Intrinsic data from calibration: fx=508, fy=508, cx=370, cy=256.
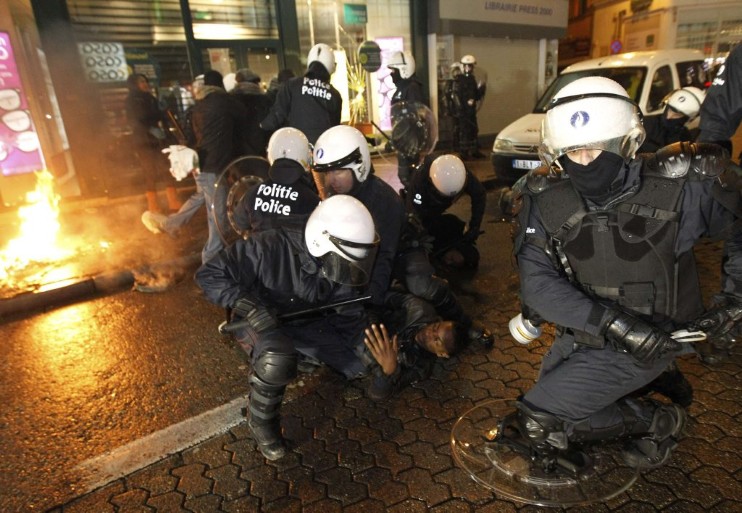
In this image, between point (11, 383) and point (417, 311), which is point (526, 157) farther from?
point (11, 383)

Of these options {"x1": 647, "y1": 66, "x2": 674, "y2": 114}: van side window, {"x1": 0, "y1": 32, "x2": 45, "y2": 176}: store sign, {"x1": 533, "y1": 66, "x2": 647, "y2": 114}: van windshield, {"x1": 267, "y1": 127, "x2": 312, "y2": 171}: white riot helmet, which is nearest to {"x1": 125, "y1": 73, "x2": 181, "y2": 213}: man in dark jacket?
{"x1": 0, "y1": 32, "x2": 45, "y2": 176}: store sign

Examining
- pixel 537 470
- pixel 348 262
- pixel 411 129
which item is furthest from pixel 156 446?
pixel 411 129

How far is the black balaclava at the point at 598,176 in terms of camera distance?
6.77 ft

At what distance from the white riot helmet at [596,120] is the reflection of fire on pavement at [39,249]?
528 centimetres

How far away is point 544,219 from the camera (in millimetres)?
2238

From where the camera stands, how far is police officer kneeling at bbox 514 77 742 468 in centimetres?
206

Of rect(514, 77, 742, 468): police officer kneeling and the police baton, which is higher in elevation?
rect(514, 77, 742, 468): police officer kneeling


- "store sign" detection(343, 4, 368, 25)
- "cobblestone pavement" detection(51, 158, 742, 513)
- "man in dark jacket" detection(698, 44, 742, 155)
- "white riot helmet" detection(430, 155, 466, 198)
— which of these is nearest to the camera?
"cobblestone pavement" detection(51, 158, 742, 513)

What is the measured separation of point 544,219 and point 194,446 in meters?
2.26

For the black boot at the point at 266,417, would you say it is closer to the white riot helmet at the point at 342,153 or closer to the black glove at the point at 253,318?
the black glove at the point at 253,318

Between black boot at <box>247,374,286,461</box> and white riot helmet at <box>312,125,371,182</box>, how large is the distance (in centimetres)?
167

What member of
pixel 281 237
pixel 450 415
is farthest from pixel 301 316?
pixel 450 415

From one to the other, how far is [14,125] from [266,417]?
25.2ft

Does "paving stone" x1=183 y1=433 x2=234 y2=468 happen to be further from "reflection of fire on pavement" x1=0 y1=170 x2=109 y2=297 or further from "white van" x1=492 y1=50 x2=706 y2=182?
"white van" x1=492 y1=50 x2=706 y2=182
